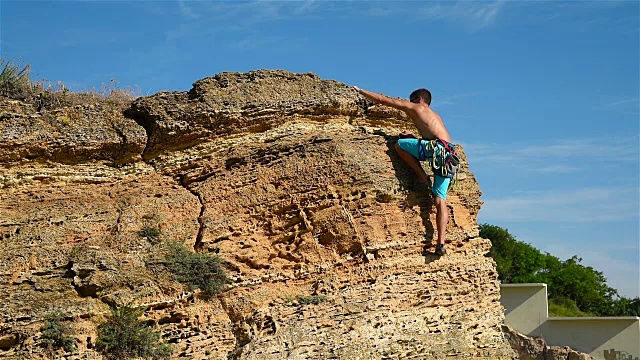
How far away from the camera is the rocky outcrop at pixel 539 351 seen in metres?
22.0

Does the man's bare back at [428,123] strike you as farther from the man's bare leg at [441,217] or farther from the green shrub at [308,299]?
the green shrub at [308,299]

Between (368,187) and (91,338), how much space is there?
3.78 meters

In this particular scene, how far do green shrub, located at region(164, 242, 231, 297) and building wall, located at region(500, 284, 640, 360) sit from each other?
1650cm

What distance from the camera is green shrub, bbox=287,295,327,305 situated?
9180 mm

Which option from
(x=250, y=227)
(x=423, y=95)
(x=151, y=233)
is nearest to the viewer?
(x=151, y=233)

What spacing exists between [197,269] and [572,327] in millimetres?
18125

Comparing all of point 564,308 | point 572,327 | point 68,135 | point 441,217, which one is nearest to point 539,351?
point 572,327

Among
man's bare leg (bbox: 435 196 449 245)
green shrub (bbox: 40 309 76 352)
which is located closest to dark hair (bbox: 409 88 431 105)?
man's bare leg (bbox: 435 196 449 245)

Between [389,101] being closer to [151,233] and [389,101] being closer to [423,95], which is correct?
[423,95]

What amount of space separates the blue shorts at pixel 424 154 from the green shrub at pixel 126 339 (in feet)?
13.0

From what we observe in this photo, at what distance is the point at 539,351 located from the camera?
22250mm

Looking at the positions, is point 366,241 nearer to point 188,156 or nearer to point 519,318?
point 188,156

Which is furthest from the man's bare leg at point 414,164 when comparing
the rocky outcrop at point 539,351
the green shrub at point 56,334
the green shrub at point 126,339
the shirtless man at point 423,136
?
the rocky outcrop at point 539,351

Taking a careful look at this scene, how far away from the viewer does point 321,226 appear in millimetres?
9828
